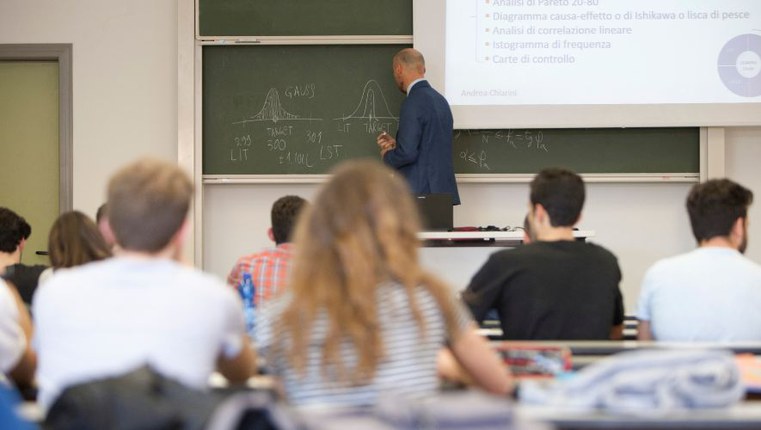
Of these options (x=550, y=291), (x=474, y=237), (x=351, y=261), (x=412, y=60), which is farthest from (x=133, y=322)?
(x=412, y=60)

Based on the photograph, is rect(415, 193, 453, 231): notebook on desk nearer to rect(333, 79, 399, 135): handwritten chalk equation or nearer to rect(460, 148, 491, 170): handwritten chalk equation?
rect(460, 148, 491, 170): handwritten chalk equation

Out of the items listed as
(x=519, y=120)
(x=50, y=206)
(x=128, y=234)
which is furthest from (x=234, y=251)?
(x=128, y=234)

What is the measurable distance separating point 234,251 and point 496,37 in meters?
2.23

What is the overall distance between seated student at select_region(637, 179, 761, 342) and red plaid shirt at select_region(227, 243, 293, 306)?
4.03ft

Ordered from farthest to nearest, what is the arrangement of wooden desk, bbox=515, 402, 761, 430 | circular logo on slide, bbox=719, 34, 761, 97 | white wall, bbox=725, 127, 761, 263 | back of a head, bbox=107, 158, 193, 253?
white wall, bbox=725, 127, 761, 263, circular logo on slide, bbox=719, 34, 761, 97, back of a head, bbox=107, 158, 193, 253, wooden desk, bbox=515, 402, 761, 430

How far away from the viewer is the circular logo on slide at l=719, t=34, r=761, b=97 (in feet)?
21.6

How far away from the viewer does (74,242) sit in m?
3.45

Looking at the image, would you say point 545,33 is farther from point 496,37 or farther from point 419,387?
point 419,387

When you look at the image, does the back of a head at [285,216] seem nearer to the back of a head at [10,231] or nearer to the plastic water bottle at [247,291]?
the plastic water bottle at [247,291]

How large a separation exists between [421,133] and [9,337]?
4184mm

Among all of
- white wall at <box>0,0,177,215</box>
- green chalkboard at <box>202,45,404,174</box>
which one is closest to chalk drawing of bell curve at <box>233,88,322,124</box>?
green chalkboard at <box>202,45,404,174</box>

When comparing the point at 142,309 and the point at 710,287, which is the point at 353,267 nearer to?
the point at 142,309

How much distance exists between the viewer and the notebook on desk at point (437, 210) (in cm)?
583

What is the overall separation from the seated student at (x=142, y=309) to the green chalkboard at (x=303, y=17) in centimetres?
473
